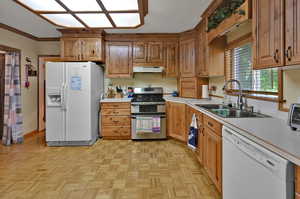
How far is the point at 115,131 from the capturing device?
4539mm

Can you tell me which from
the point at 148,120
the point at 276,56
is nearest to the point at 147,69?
the point at 148,120

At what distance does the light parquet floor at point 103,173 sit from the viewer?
7.54 ft

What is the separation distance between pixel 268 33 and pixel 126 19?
7.71 feet

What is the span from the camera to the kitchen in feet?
5.00

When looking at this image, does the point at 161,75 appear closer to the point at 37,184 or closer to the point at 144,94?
the point at 144,94

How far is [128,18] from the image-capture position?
3371 mm

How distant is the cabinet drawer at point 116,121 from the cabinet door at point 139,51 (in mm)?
1354

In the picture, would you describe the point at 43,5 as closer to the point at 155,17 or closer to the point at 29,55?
the point at 155,17

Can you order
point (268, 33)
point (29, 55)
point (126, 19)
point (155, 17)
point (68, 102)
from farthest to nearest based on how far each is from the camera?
point (29, 55) → point (68, 102) → point (155, 17) → point (126, 19) → point (268, 33)

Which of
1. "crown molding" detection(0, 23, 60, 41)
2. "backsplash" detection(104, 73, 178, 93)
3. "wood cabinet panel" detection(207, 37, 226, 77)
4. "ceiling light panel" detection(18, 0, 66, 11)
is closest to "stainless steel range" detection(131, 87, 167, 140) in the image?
"backsplash" detection(104, 73, 178, 93)

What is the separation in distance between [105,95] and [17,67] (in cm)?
193

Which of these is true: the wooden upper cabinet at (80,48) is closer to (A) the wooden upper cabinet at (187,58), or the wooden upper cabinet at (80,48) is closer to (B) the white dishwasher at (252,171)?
(A) the wooden upper cabinet at (187,58)

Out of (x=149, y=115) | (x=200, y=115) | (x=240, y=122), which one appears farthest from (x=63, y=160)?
(x=240, y=122)

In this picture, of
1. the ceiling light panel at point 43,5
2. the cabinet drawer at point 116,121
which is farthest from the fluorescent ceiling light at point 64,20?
the cabinet drawer at point 116,121
